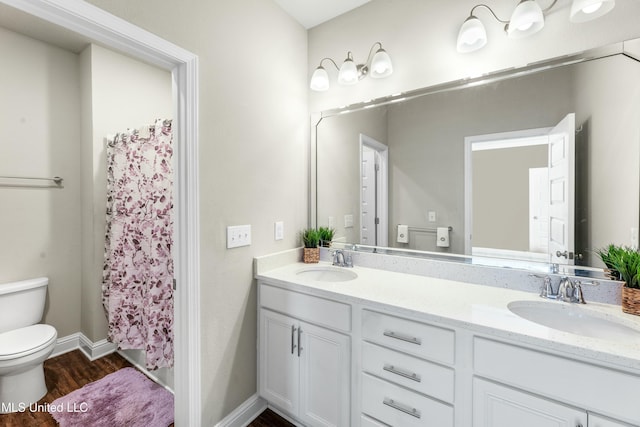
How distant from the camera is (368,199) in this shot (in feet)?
6.32

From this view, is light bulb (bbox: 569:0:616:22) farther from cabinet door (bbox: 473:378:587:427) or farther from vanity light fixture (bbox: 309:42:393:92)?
cabinet door (bbox: 473:378:587:427)

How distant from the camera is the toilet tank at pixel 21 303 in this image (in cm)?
196

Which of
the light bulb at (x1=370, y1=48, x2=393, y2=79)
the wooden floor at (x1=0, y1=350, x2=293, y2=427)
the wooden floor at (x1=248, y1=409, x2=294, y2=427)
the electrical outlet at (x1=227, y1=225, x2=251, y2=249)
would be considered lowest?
the wooden floor at (x1=248, y1=409, x2=294, y2=427)

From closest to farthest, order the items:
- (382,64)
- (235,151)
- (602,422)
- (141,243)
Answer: (602,422) → (235,151) → (382,64) → (141,243)

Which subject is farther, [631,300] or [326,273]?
[326,273]

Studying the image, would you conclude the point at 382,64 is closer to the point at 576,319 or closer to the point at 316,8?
the point at 316,8

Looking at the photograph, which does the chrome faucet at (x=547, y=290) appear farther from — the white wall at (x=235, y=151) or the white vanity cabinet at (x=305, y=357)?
the white wall at (x=235, y=151)

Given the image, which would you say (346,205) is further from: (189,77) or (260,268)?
(189,77)

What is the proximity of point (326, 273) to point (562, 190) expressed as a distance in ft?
4.37

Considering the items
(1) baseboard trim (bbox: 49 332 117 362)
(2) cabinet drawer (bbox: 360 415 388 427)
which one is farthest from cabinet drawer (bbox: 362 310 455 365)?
(1) baseboard trim (bbox: 49 332 117 362)

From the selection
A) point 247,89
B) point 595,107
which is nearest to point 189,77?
point 247,89

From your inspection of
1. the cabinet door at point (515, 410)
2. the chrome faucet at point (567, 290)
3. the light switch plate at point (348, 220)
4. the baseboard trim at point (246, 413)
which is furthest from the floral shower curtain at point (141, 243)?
the chrome faucet at point (567, 290)

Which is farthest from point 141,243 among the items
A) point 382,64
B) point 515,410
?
point 515,410

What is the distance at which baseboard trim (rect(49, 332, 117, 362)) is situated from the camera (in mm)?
2317
